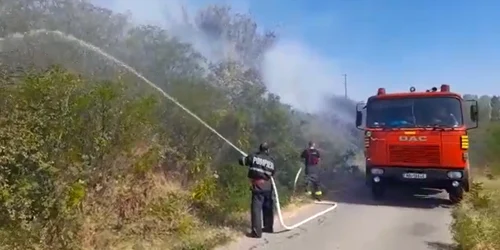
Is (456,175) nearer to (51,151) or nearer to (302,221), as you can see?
(302,221)

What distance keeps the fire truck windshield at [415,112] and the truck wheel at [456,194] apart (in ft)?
5.01

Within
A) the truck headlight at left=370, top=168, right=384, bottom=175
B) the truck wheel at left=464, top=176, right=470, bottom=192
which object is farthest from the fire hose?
the truck wheel at left=464, top=176, right=470, bottom=192

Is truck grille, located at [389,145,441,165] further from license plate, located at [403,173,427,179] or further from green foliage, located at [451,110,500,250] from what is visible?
green foliage, located at [451,110,500,250]

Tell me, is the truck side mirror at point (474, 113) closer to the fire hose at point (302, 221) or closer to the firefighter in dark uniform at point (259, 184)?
the fire hose at point (302, 221)

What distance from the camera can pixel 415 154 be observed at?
10.9 m

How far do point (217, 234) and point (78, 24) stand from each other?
5612 mm

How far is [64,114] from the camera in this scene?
5609 millimetres

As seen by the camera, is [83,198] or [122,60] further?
[122,60]

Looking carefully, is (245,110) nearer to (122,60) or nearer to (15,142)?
(122,60)

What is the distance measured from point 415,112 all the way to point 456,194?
211 cm

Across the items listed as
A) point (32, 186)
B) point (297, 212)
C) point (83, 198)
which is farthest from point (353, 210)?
point (32, 186)

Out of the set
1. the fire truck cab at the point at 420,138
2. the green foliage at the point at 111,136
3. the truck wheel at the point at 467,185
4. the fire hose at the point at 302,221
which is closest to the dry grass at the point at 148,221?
the green foliage at the point at 111,136

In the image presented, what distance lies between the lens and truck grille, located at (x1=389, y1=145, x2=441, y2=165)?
35.0 feet

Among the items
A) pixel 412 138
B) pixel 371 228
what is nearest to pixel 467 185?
pixel 412 138
